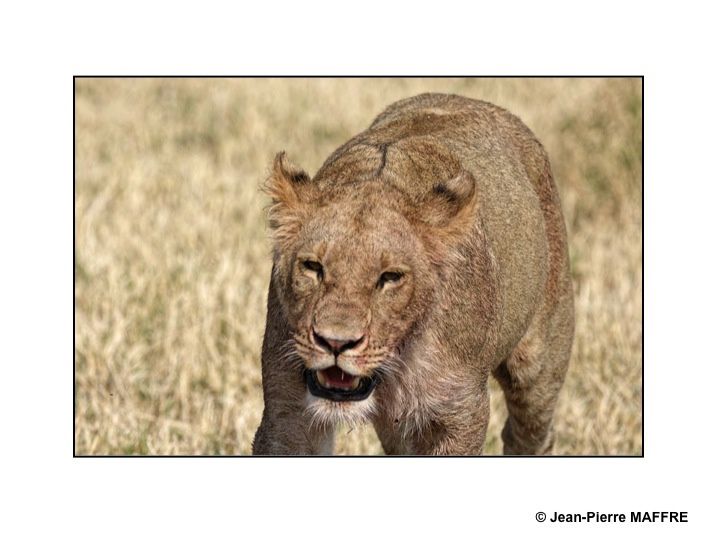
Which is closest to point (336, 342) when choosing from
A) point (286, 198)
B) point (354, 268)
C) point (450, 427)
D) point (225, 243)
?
point (354, 268)

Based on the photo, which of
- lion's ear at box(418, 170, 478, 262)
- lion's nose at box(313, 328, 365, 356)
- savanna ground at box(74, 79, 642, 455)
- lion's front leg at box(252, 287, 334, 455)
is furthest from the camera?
savanna ground at box(74, 79, 642, 455)

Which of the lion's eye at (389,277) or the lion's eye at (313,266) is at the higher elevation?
the lion's eye at (313,266)

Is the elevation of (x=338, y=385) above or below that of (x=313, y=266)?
below

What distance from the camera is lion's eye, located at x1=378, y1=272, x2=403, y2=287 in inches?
174

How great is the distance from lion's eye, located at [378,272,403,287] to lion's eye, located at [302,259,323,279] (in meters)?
0.19

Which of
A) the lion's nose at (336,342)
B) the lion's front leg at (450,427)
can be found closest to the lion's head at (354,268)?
the lion's nose at (336,342)

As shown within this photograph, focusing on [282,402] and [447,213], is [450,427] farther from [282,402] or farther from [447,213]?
[447,213]

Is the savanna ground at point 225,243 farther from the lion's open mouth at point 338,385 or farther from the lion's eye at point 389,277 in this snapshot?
the lion's eye at point 389,277

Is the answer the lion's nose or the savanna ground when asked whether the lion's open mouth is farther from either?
the savanna ground

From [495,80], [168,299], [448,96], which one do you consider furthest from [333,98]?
[448,96]

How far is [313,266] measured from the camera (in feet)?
14.7

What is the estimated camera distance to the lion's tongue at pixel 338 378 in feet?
14.8

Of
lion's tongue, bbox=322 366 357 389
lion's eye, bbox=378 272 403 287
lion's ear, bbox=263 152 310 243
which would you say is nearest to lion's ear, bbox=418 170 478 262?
lion's eye, bbox=378 272 403 287

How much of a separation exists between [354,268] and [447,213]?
1.71 feet
